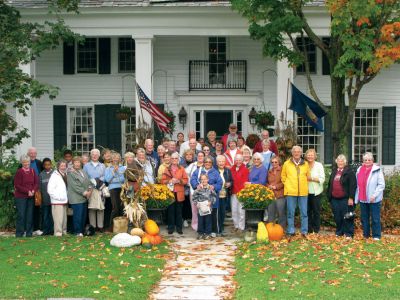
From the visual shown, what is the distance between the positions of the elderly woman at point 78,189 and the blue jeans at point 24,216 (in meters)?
0.92

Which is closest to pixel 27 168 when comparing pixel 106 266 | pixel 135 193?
pixel 135 193

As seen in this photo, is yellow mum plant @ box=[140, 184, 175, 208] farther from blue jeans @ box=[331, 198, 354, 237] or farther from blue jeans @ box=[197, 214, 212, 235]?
blue jeans @ box=[331, 198, 354, 237]

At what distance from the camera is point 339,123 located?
19.8 meters

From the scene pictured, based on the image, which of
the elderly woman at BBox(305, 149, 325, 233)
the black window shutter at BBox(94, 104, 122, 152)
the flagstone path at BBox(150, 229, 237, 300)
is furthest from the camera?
the black window shutter at BBox(94, 104, 122, 152)

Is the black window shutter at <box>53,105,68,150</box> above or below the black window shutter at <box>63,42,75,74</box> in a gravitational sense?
below

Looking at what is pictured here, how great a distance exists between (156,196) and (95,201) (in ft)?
4.68

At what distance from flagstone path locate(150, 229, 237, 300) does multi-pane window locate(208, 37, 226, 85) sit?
9455mm

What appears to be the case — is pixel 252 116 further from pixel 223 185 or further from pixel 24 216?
pixel 24 216

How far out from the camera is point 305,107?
864 inches

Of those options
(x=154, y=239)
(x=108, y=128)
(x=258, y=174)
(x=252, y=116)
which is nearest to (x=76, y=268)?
(x=154, y=239)

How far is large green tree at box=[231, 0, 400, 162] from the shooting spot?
17391 millimetres

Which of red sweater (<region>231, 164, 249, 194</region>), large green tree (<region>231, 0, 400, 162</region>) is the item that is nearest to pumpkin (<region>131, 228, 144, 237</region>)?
red sweater (<region>231, 164, 249, 194</region>)

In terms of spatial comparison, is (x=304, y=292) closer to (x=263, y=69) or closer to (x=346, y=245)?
(x=346, y=245)

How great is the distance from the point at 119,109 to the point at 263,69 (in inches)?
191
